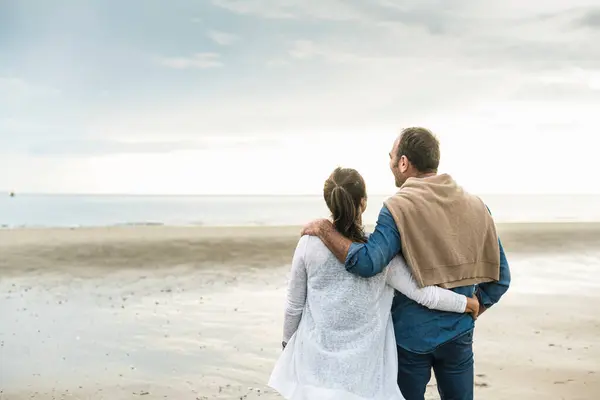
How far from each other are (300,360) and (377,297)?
1.56 ft

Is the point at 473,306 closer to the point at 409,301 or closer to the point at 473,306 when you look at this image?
the point at 473,306

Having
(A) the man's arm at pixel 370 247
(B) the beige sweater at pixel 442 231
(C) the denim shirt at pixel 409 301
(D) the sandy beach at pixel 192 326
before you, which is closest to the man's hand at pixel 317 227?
(A) the man's arm at pixel 370 247

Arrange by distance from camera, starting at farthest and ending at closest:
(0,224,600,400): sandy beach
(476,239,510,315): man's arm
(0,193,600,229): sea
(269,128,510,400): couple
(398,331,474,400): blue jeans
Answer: (0,193,600,229): sea, (0,224,600,400): sandy beach, (476,239,510,315): man's arm, (398,331,474,400): blue jeans, (269,128,510,400): couple

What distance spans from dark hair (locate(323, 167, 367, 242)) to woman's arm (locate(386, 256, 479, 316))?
0.21 m

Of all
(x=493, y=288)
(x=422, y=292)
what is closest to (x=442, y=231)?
(x=422, y=292)

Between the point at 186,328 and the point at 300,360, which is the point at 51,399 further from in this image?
the point at 300,360

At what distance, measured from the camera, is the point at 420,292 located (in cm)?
295

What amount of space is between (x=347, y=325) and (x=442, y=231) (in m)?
0.61

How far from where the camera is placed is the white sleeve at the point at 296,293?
3.03m

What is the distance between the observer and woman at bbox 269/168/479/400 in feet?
9.77

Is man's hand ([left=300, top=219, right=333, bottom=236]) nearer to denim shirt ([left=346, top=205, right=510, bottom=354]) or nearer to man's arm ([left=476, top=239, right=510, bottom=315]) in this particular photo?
denim shirt ([left=346, top=205, right=510, bottom=354])

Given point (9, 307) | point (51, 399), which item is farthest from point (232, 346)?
point (9, 307)

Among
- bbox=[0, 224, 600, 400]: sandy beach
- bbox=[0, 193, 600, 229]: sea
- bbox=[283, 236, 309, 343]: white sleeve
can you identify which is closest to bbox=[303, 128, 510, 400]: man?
bbox=[283, 236, 309, 343]: white sleeve

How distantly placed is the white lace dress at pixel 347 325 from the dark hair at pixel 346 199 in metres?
0.14
